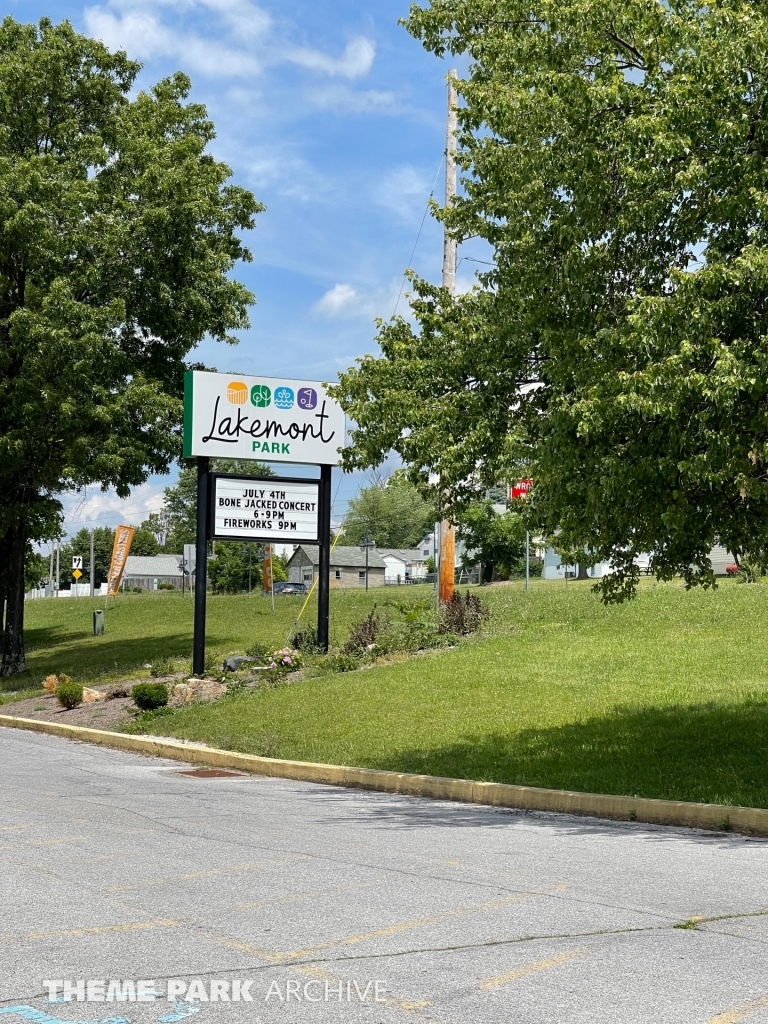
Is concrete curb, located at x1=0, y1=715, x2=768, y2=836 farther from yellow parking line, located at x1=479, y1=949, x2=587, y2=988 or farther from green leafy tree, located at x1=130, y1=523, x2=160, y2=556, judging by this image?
green leafy tree, located at x1=130, y1=523, x2=160, y2=556

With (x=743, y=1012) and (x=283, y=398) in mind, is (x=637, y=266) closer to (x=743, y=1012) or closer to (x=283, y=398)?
(x=743, y=1012)

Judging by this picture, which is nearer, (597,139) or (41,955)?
(41,955)

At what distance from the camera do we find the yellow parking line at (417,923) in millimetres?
5322

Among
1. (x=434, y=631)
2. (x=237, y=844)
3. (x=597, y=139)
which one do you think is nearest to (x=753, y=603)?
(x=434, y=631)

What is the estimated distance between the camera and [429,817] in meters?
10.5

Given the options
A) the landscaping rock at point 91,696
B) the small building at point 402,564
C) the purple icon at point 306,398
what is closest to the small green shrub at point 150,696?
the landscaping rock at point 91,696

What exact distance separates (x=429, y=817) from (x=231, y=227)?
24838 millimetres

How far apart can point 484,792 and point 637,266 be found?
5.96 metres

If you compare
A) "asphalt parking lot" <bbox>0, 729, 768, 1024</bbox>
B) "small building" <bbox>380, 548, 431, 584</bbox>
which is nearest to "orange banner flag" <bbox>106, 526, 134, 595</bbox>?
"asphalt parking lot" <bbox>0, 729, 768, 1024</bbox>

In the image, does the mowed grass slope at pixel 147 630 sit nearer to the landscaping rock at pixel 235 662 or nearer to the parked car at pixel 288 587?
the landscaping rock at pixel 235 662

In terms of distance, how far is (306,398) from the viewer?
984 inches

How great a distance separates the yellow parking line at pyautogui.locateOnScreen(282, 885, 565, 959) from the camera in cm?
532

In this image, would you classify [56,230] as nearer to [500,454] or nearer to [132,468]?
[132,468]

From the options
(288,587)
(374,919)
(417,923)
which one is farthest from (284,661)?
(288,587)
